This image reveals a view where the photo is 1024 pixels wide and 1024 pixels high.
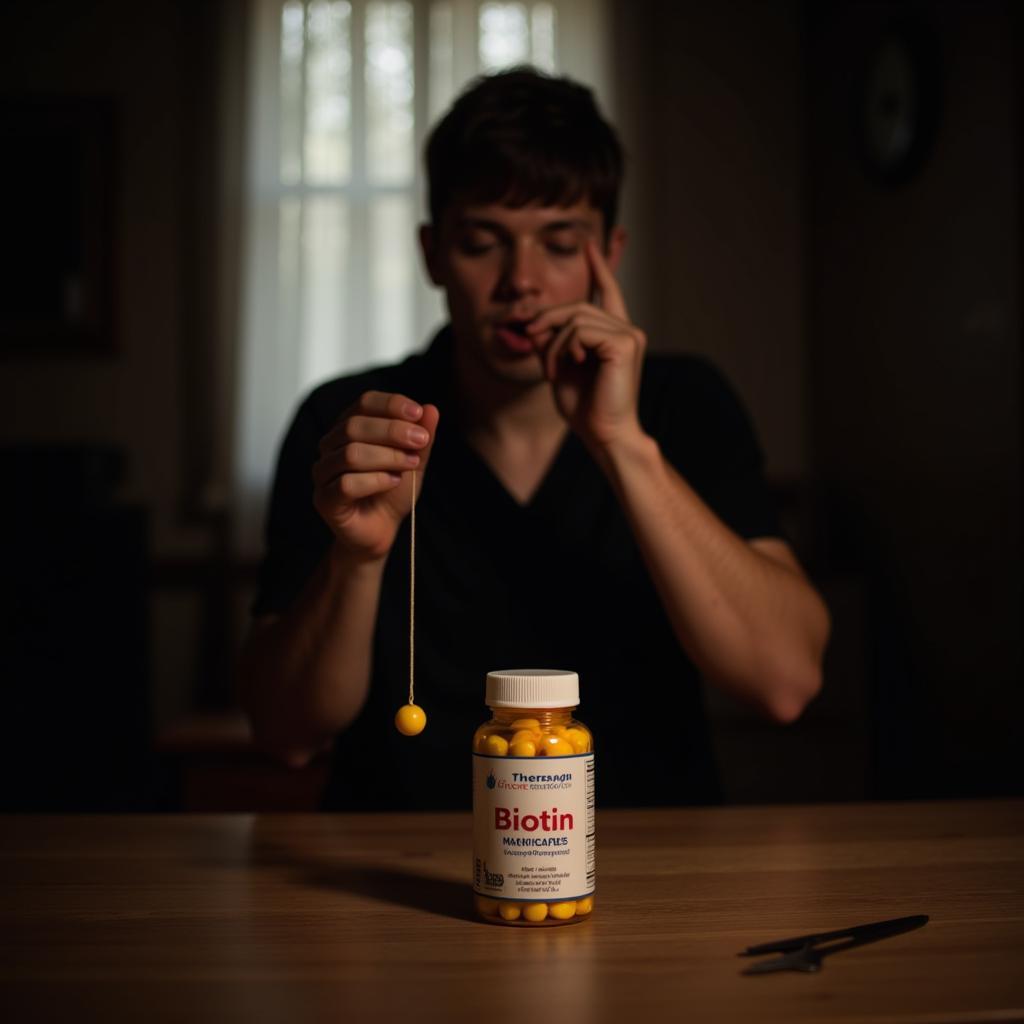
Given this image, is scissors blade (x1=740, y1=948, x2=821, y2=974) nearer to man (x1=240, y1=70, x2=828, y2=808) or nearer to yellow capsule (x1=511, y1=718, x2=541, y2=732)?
yellow capsule (x1=511, y1=718, x2=541, y2=732)

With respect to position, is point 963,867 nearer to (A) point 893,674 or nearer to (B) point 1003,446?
(B) point 1003,446

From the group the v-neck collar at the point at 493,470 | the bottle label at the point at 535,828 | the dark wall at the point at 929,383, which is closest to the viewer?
the bottle label at the point at 535,828

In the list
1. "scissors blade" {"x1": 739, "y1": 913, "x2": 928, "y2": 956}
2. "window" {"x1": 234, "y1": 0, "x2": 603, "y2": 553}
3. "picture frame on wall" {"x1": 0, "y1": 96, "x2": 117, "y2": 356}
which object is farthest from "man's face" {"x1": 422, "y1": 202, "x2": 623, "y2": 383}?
"picture frame on wall" {"x1": 0, "y1": 96, "x2": 117, "y2": 356}

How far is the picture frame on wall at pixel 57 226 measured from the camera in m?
3.27

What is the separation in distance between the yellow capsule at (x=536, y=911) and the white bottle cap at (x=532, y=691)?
0.40ft

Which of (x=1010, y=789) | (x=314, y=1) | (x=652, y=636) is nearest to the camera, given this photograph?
(x=652, y=636)

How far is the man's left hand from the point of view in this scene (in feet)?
3.97

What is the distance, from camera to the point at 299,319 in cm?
330

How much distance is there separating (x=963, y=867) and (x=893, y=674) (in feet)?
6.83

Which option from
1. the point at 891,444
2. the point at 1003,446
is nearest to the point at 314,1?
the point at 891,444

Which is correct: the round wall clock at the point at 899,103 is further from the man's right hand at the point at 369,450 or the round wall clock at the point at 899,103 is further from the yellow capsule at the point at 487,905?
the yellow capsule at the point at 487,905

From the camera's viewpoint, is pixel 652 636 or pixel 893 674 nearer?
pixel 652 636

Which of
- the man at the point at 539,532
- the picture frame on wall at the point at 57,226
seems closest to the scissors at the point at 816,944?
the man at the point at 539,532

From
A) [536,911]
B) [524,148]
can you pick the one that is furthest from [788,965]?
[524,148]
